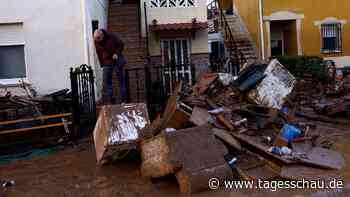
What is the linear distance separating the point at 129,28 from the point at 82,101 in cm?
674

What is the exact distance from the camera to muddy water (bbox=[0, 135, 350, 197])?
193 inches

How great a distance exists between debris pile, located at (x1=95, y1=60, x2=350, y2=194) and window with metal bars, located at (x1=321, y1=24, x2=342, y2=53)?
1063 cm

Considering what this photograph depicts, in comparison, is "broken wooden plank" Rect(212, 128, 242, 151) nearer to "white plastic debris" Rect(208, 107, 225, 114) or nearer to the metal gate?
"white plastic debris" Rect(208, 107, 225, 114)

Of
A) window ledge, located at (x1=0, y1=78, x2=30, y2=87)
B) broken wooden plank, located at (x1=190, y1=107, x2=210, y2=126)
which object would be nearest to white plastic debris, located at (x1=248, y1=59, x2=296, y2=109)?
broken wooden plank, located at (x1=190, y1=107, x2=210, y2=126)

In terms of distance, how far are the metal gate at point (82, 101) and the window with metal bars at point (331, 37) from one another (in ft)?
45.7

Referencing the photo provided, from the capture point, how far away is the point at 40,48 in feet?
31.8

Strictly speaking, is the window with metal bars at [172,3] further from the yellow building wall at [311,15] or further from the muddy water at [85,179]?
the muddy water at [85,179]

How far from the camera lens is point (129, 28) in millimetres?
14383

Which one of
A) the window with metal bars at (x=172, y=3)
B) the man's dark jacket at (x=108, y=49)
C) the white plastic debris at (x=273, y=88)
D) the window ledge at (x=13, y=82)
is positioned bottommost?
the white plastic debris at (x=273, y=88)

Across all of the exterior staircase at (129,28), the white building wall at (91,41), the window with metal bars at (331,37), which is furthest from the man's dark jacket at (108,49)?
the window with metal bars at (331,37)

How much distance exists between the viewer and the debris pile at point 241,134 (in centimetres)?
482

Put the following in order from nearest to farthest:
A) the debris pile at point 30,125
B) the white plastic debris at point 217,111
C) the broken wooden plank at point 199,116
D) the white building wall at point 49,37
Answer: the broken wooden plank at point 199,116 < the white plastic debris at point 217,111 < the debris pile at point 30,125 < the white building wall at point 49,37

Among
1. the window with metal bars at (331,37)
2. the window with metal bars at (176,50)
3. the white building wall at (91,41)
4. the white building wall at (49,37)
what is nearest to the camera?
the white building wall at (49,37)

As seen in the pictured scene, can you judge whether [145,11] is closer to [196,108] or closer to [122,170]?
[196,108]
